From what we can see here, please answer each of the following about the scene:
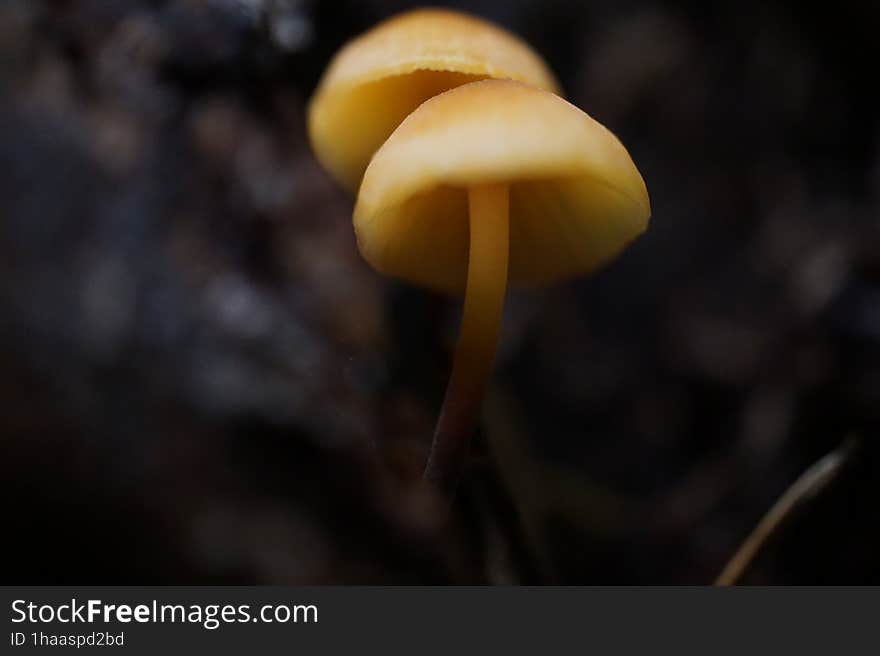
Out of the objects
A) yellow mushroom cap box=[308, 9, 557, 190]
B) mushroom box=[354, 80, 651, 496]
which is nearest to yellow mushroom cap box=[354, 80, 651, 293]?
mushroom box=[354, 80, 651, 496]

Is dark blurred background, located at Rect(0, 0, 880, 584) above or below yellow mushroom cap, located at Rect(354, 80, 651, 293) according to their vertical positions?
below

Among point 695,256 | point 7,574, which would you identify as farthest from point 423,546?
point 695,256

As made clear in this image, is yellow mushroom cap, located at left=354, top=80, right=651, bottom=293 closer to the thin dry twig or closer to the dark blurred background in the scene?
the dark blurred background

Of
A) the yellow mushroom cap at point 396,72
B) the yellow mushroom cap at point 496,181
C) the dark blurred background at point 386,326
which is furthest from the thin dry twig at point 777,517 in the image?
the yellow mushroom cap at point 396,72

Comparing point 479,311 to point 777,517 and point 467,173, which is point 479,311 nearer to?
point 467,173

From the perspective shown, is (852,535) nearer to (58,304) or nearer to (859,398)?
(859,398)

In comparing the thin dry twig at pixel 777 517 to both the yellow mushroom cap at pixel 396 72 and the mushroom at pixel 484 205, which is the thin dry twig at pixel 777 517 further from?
the yellow mushroom cap at pixel 396 72
